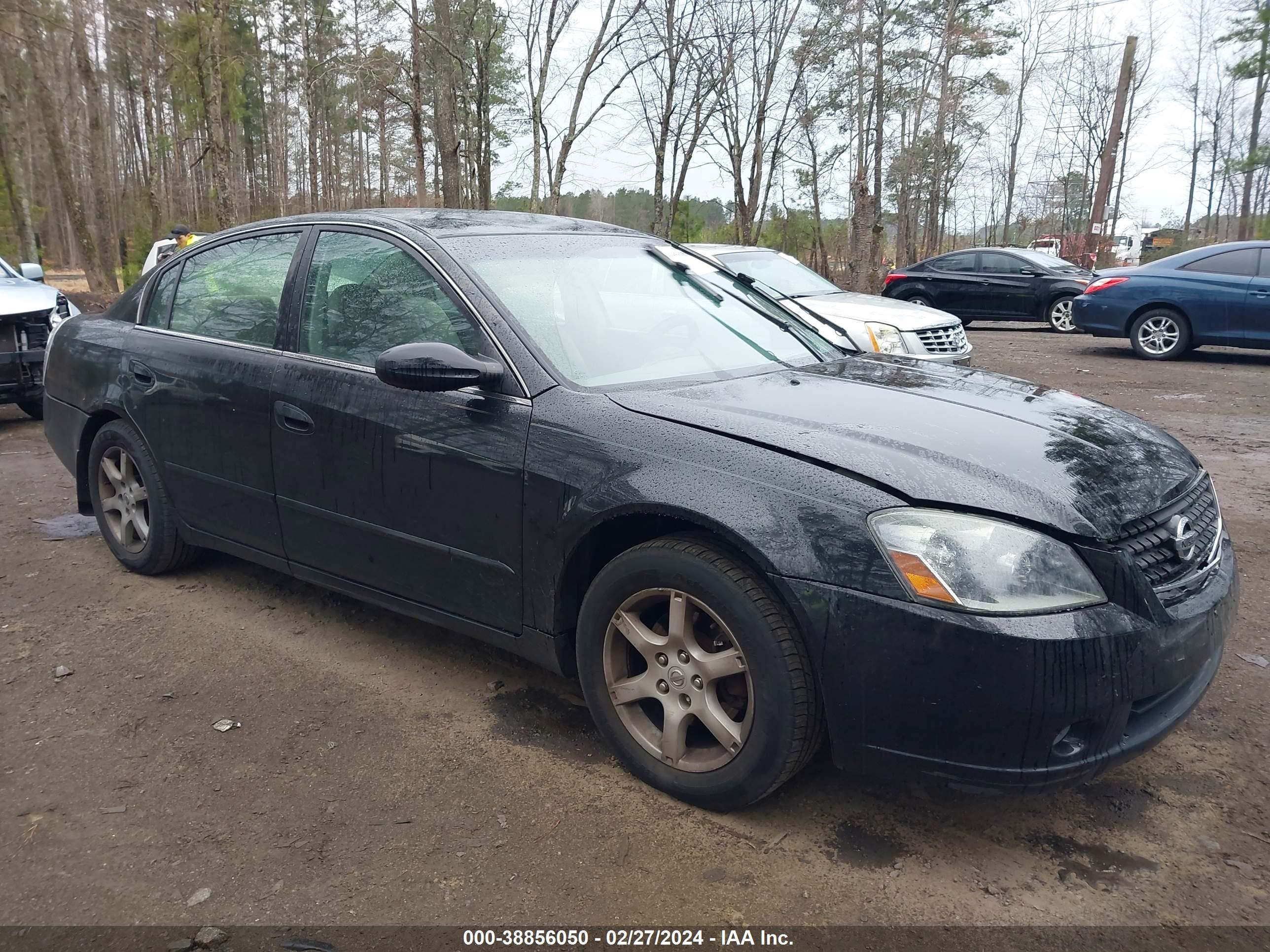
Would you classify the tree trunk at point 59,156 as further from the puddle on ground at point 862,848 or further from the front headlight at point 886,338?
the puddle on ground at point 862,848

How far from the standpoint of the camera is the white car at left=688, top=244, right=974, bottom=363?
8266 millimetres

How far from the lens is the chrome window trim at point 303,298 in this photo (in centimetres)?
295

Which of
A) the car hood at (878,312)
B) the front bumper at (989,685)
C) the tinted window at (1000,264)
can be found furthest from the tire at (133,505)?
the tinted window at (1000,264)

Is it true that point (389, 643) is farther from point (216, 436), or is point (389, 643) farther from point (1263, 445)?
point (1263, 445)

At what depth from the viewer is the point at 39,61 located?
20922mm

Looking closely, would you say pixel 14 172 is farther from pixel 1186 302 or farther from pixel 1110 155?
pixel 1110 155

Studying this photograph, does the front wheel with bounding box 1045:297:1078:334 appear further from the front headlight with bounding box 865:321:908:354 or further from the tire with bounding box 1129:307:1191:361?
the front headlight with bounding box 865:321:908:354

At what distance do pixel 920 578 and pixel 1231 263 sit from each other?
37.5ft

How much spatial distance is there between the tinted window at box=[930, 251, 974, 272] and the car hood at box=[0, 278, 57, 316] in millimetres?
13668

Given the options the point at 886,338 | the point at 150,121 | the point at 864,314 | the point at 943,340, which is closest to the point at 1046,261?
the point at 943,340

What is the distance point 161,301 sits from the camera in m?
4.32

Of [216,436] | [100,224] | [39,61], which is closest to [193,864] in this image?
[216,436]

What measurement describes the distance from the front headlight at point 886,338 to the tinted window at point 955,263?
30.2 ft

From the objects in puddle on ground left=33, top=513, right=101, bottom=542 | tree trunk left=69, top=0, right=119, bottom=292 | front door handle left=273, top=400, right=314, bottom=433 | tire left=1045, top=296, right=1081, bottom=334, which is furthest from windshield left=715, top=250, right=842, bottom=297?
tree trunk left=69, top=0, right=119, bottom=292
